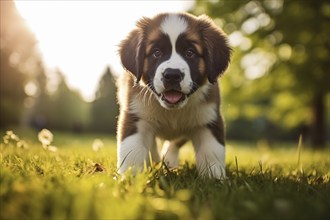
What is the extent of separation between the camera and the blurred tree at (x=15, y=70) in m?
25.2

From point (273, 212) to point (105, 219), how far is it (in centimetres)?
85

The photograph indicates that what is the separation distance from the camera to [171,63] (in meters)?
3.98

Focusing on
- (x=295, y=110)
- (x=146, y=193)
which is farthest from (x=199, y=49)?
(x=295, y=110)

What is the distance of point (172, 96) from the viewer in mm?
4137

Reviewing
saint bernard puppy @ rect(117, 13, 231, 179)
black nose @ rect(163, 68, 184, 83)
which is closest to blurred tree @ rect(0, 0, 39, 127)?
saint bernard puppy @ rect(117, 13, 231, 179)

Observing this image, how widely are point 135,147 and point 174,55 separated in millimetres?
926

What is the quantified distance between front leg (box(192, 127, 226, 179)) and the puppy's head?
530 mm

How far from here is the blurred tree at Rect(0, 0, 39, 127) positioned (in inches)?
992

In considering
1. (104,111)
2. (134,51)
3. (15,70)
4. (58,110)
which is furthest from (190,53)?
(58,110)

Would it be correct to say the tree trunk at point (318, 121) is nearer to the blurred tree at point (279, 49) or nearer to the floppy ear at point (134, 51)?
the blurred tree at point (279, 49)

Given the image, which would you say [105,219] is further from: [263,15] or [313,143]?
[313,143]

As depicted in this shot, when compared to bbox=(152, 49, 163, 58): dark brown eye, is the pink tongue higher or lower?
lower

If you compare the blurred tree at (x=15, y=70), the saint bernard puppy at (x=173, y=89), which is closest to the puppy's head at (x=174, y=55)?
the saint bernard puppy at (x=173, y=89)

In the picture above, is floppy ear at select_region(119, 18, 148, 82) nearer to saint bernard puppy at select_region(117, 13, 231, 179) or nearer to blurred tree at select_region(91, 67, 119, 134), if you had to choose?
saint bernard puppy at select_region(117, 13, 231, 179)
